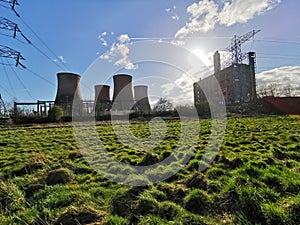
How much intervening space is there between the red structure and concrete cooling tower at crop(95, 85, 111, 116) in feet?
56.1

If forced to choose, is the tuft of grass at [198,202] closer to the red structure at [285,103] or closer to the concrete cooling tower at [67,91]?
the concrete cooling tower at [67,91]

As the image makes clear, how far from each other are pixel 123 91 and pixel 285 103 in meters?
17.6

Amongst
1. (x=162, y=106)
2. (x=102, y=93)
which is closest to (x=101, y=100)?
(x=102, y=93)

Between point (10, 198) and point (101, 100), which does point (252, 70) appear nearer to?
point (101, 100)

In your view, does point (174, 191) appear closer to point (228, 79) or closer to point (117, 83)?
point (117, 83)

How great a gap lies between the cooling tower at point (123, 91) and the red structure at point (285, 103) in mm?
14868

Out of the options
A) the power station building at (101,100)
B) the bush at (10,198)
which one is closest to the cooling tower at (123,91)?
the power station building at (101,100)

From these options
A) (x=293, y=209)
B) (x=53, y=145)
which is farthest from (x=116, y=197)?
(x=53, y=145)

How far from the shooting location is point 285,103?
2603cm

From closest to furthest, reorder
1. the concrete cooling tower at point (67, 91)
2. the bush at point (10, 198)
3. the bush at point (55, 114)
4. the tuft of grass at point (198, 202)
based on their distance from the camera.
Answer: the tuft of grass at point (198, 202) < the bush at point (10, 198) < the bush at point (55, 114) < the concrete cooling tower at point (67, 91)

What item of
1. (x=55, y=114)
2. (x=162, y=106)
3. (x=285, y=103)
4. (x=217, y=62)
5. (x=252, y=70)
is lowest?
(x=55, y=114)

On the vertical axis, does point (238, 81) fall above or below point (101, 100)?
above

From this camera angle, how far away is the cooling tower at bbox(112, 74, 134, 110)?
22708mm

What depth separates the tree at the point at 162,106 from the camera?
20812 millimetres
